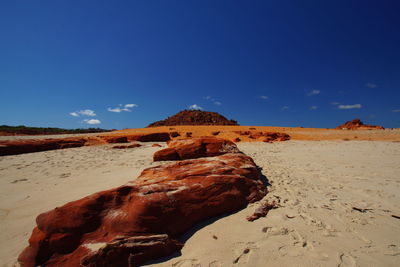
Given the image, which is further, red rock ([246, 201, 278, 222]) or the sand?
red rock ([246, 201, 278, 222])

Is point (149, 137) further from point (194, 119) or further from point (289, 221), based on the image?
point (194, 119)

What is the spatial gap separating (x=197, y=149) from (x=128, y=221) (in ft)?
14.5

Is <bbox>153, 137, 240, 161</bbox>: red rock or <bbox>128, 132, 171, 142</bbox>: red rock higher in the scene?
<bbox>128, 132, 171, 142</bbox>: red rock

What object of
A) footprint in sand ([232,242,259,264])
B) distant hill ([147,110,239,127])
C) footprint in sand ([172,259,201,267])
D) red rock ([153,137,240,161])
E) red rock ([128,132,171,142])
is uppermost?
distant hill ([147,110,239,127])

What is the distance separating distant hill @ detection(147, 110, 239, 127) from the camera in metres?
38.8

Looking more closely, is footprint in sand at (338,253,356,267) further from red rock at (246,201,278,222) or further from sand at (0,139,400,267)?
red rock at (246,201,278,222)

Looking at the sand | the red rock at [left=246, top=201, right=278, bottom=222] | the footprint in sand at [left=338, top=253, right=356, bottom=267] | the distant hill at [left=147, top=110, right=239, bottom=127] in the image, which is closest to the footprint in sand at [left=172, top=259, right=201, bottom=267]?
the sand

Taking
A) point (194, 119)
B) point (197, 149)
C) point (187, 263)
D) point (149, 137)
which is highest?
point (194, 119)

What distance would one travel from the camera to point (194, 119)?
39281mm

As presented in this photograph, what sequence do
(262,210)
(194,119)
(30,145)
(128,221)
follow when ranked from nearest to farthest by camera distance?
1. (128,221)
2. (262,210)
3. (30,145)
4. (194,119)

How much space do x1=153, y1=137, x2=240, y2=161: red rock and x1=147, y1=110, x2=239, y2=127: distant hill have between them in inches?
1216

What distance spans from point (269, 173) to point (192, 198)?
3258 mm

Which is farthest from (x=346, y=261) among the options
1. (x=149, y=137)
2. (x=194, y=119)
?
(x=194, y=119)

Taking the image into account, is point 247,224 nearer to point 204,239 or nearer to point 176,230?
point 204,239
